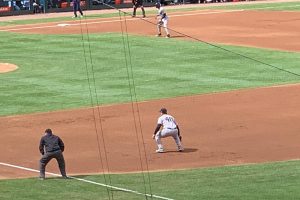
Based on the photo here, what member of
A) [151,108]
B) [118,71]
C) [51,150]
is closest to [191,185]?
[51,150]

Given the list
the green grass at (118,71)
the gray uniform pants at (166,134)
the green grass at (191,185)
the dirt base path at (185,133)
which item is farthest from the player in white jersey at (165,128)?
the green grass at (118,71)

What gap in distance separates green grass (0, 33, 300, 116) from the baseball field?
0.06 metres

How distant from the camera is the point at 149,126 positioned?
31.5 m

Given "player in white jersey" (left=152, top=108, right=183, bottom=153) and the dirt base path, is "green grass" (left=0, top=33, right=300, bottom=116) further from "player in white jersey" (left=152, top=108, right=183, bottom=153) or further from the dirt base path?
"player in white jersey" (left=152, top=108, right=183, bottom=153)

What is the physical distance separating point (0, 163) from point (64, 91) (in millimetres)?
12505

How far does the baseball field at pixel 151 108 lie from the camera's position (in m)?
23.6

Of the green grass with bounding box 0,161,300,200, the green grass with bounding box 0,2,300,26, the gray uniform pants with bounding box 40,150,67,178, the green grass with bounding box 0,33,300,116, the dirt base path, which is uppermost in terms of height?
the gray uniform pants with bounding box 40,150,67,178

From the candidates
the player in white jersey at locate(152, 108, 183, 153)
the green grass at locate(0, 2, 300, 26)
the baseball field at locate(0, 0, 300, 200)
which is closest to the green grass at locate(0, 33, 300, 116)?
the baseball field at locate(0, 0, 300, 200)

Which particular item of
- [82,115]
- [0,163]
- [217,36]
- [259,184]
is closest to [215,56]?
[217,36]

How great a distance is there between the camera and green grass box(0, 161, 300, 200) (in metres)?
21.5

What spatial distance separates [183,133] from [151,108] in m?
4.38

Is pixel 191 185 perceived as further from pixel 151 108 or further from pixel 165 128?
pixel 151 108

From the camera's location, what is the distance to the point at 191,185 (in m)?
23.0

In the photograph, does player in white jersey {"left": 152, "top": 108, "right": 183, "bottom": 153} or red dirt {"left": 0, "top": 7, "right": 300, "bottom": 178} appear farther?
player in white jersey {"left": 152, "top": 108, "right": 183, "bottom": 153}
